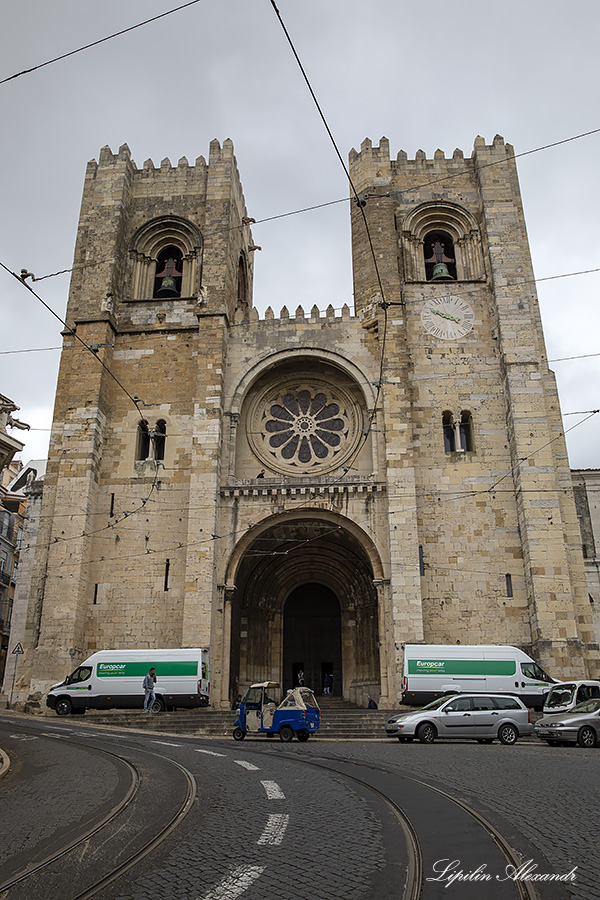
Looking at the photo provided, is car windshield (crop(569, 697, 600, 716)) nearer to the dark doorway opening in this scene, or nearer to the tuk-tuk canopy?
the tuk-tuk canopy

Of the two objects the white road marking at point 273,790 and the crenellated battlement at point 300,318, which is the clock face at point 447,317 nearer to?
the crenellated battlement at point 300,318

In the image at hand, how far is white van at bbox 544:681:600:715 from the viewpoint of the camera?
14.3 metres

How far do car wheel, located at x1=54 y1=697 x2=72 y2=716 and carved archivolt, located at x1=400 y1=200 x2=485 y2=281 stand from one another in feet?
54.3

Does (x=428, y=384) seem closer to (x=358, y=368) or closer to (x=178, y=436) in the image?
(x=358, y=368)

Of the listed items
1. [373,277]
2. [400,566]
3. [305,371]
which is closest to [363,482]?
[400,566]

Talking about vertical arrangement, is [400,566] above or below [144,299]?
below

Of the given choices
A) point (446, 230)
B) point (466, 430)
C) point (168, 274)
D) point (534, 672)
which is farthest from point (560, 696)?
point (168, 274)

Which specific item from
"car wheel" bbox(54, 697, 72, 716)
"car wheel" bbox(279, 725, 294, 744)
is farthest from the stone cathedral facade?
"car wheel" bbox(279, 725, 294, 744)

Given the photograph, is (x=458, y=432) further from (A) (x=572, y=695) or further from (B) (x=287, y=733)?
(B) (x=287, y=733)

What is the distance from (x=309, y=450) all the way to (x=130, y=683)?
29.5 ft

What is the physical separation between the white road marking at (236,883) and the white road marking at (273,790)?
2350mm

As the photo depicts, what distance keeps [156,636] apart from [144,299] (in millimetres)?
11276

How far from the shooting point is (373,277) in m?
23.6

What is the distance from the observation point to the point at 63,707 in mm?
17922
